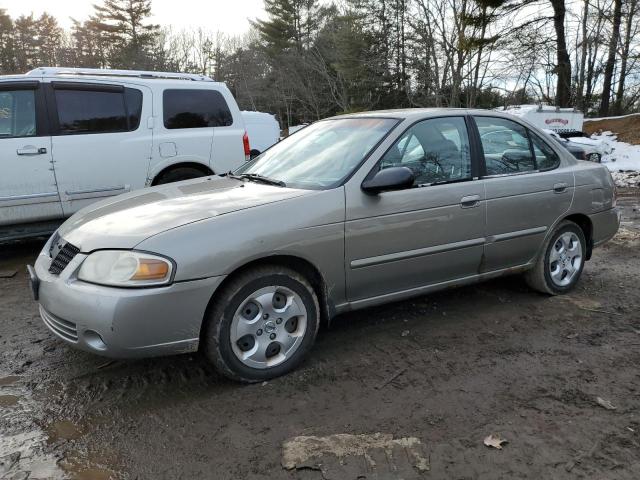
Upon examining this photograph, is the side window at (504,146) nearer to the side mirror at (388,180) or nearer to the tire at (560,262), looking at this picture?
the tire at (560,262)

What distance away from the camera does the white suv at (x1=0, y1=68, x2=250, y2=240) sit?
5.50 m

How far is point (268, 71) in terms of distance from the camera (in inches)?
1623

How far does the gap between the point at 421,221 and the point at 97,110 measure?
170 inches

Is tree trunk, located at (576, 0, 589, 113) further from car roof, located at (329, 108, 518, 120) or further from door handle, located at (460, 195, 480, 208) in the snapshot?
door handle, located at (460, 195, 480, 208)

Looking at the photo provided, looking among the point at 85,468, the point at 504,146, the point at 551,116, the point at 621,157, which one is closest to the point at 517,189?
the point at 504,146

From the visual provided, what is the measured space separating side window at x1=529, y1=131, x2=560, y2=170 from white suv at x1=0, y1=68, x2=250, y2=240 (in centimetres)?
379

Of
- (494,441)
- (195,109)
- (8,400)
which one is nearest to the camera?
(494,441)

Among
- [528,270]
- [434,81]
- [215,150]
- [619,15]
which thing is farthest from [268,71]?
[528,270]

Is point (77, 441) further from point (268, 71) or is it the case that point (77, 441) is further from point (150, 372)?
point (268, 71)

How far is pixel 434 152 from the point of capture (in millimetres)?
3826

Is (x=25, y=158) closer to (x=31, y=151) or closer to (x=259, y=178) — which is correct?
(x=31, y=151)

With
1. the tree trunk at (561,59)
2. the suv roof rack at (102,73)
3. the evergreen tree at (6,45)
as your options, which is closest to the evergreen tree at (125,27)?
the evergreen tree at (6,45)

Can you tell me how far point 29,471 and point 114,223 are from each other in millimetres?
1375

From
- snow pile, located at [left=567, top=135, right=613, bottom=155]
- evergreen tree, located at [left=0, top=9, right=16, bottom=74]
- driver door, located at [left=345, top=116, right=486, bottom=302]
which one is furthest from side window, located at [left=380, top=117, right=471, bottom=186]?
evergreen tree, located at [left=0, top=9, right=16, bottom=74]
